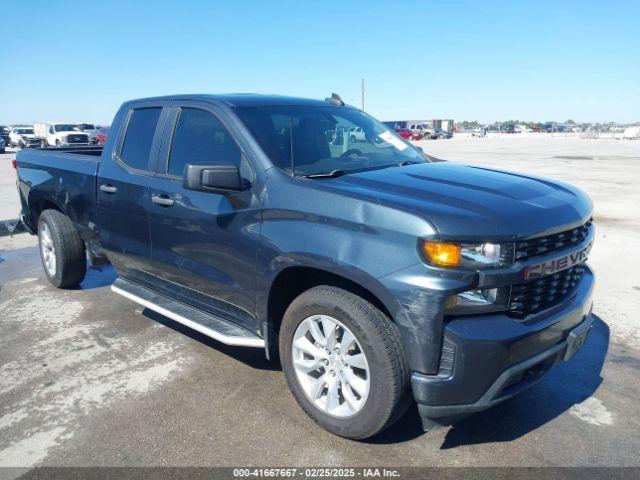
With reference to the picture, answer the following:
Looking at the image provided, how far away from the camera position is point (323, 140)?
144 inches

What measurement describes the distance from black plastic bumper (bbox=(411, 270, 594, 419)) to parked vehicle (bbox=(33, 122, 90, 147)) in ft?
112

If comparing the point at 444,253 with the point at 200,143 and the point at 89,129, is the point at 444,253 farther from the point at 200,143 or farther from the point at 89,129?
the point at 89,129

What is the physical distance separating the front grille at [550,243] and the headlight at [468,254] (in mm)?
89

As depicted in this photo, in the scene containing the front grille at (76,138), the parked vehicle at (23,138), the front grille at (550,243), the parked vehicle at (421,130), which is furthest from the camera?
the parked vehicle at (421,130)

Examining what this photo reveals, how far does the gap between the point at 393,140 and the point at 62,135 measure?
3377 cm

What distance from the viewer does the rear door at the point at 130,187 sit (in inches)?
157

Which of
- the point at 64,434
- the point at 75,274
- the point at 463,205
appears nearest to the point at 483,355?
the point at 463,205

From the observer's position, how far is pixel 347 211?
8.83ft

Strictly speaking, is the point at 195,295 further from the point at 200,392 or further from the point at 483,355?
the point at 483,355

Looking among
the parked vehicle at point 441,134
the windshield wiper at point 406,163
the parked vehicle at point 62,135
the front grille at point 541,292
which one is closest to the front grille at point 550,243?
the front grille at point 541,292

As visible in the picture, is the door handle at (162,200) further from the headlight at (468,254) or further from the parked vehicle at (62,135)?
the parked vehicle at (62,135)

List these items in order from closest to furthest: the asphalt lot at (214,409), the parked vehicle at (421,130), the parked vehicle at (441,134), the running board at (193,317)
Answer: the asphalt lot at (214,409) < the running board at (193,317) < the parked vehicle at (421,130) < the parked vehicle at (441,134)

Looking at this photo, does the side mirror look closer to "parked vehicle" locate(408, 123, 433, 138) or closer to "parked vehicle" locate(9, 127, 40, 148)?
"parked vehicle" locate(9, 127, 40, 148)

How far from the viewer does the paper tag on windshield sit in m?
4.10
